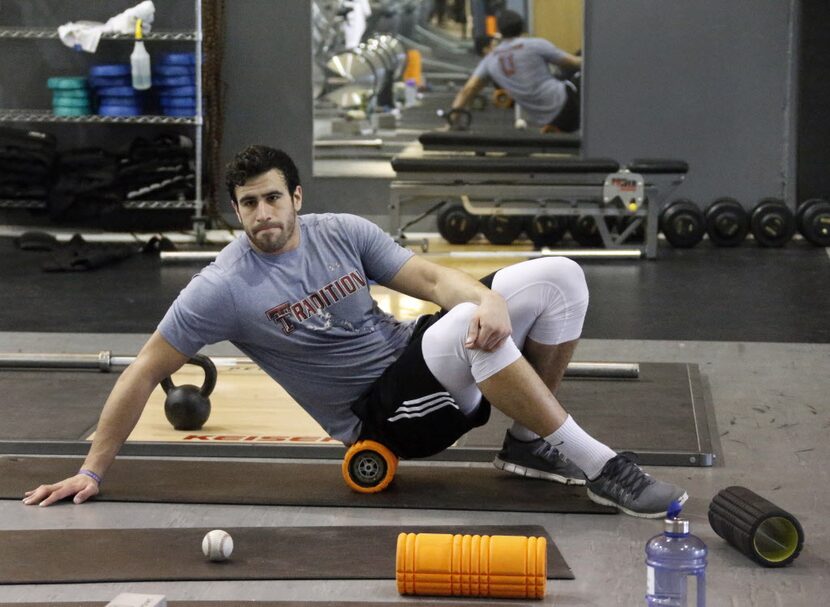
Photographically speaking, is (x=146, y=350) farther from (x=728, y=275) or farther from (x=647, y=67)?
(x=647, y=67)

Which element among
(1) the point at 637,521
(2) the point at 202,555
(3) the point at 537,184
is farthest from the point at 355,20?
(2) the point at 202,555

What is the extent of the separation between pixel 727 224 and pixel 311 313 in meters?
4.92

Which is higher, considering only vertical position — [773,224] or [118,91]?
[118,91]

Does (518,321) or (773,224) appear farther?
(773,224)

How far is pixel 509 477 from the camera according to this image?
2.99 meters

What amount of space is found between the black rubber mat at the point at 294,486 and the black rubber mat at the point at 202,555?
0.59 ft

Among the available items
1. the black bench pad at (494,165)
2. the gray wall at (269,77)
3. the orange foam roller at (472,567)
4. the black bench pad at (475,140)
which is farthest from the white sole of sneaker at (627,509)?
the gray wall at (269,77)

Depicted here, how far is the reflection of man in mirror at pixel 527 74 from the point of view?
25.0ft

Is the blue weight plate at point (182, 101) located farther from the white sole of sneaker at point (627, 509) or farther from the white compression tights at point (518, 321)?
the white sole of sneaker at point (627, 509)

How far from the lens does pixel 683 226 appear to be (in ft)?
23.5

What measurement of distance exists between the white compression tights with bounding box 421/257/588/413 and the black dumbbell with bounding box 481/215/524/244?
4.40m

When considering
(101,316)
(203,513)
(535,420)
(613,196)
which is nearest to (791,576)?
(535,420)

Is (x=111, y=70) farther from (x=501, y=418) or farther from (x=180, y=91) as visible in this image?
(x=501, y=418)

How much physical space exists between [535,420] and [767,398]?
53.2 inches
